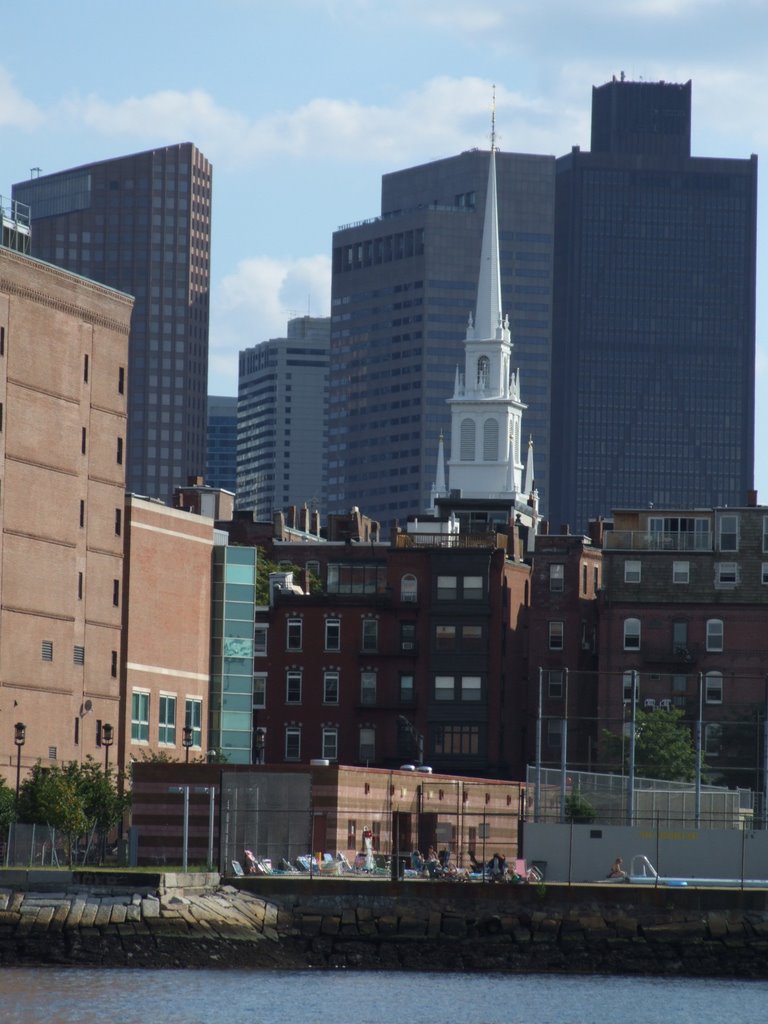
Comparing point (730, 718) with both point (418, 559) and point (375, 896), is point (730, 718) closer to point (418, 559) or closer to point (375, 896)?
point (418, 559)

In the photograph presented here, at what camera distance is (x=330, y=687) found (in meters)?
166

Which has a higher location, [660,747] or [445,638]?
[445,638]

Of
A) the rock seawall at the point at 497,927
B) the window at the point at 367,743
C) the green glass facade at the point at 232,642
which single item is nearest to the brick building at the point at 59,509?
the green glass facade at the point at 232,642

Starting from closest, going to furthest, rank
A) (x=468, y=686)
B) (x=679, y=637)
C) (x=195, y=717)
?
(x=195, y=717), (x=679, y=637), (x=468, y=686)

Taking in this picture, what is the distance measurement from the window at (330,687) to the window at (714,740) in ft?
126

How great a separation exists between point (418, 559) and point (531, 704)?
1238 centimetres

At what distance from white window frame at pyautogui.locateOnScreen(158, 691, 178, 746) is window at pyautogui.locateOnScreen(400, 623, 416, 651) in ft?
56.5

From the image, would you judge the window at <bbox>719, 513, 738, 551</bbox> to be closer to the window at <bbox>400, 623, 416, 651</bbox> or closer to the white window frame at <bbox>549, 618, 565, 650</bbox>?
the white window frame at <bbox>549, 618, 565, 650</bbox>

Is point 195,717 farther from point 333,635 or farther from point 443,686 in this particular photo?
point 443,686

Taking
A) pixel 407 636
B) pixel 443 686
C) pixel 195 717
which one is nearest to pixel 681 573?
pixel 443 686

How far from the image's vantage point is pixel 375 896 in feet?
309

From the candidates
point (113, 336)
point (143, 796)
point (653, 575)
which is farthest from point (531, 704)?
point (143, 796)

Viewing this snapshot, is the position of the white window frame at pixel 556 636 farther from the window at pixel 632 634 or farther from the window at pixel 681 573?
the window at pixel 681 573

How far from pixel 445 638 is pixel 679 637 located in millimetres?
14909
